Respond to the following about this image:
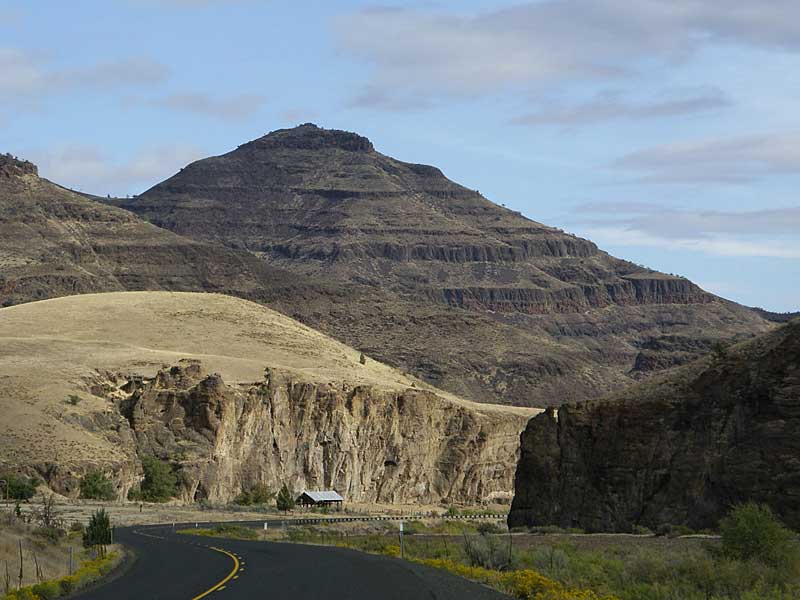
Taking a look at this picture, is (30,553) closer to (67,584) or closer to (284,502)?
(67,584)

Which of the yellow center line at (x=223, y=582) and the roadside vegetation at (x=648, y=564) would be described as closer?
the roadside vegetation at (x=648, y=564)

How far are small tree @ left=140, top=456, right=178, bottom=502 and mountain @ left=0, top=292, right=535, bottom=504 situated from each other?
896 millimetres

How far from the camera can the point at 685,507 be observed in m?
42.7

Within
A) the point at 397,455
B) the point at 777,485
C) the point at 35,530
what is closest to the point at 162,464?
A: the point at 397,455

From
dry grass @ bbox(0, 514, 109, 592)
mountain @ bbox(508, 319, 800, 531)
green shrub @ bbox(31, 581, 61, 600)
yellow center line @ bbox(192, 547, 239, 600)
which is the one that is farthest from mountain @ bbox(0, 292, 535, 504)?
green shrub @ bbox(31, 581, 61, 600)

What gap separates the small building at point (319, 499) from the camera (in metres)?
91.5

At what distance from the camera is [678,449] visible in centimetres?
4425

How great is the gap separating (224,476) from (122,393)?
10505mm

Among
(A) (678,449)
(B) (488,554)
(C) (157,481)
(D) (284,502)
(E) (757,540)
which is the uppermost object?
(A) (678,449)

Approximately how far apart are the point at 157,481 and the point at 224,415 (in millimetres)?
11555

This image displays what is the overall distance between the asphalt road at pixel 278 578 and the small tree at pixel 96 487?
3607 centimetres

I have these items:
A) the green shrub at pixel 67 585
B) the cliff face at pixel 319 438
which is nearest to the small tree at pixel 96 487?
the cliff face at pixel 319 438

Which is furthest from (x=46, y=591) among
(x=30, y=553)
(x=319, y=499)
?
(x=319, y=499)

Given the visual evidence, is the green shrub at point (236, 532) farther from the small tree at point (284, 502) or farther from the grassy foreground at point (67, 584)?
the small tree at point (284, 502)
